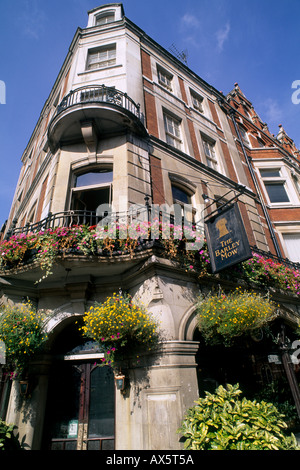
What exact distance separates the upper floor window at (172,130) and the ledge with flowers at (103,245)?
6.57 meters

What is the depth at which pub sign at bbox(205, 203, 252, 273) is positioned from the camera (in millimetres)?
6605

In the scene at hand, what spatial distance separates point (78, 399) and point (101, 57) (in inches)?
591

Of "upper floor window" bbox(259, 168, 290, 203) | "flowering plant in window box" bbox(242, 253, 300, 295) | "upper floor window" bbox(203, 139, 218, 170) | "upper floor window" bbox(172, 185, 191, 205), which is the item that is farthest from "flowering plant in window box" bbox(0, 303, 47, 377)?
"upper floor window" bbox(259, 168, 290, 203)

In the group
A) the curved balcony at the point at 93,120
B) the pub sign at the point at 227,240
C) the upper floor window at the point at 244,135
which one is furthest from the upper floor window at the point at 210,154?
the pub sign at the point at 227,240

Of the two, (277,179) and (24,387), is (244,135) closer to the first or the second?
(277,179)

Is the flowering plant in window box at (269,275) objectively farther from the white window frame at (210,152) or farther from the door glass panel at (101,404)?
the white window frame at (210,152)

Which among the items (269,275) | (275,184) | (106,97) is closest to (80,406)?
(269,275)

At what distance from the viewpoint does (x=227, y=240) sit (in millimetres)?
7070

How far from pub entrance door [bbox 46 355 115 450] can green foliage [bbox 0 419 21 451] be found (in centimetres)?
92

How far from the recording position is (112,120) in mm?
9422

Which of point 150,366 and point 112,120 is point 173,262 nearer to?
point 150,366

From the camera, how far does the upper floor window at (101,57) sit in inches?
499

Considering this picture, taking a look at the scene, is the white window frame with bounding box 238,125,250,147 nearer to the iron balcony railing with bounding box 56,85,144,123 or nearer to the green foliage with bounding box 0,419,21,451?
the iron balcony railing with bounding box 56,85,144,123

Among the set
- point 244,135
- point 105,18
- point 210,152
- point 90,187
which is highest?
point 105,18
